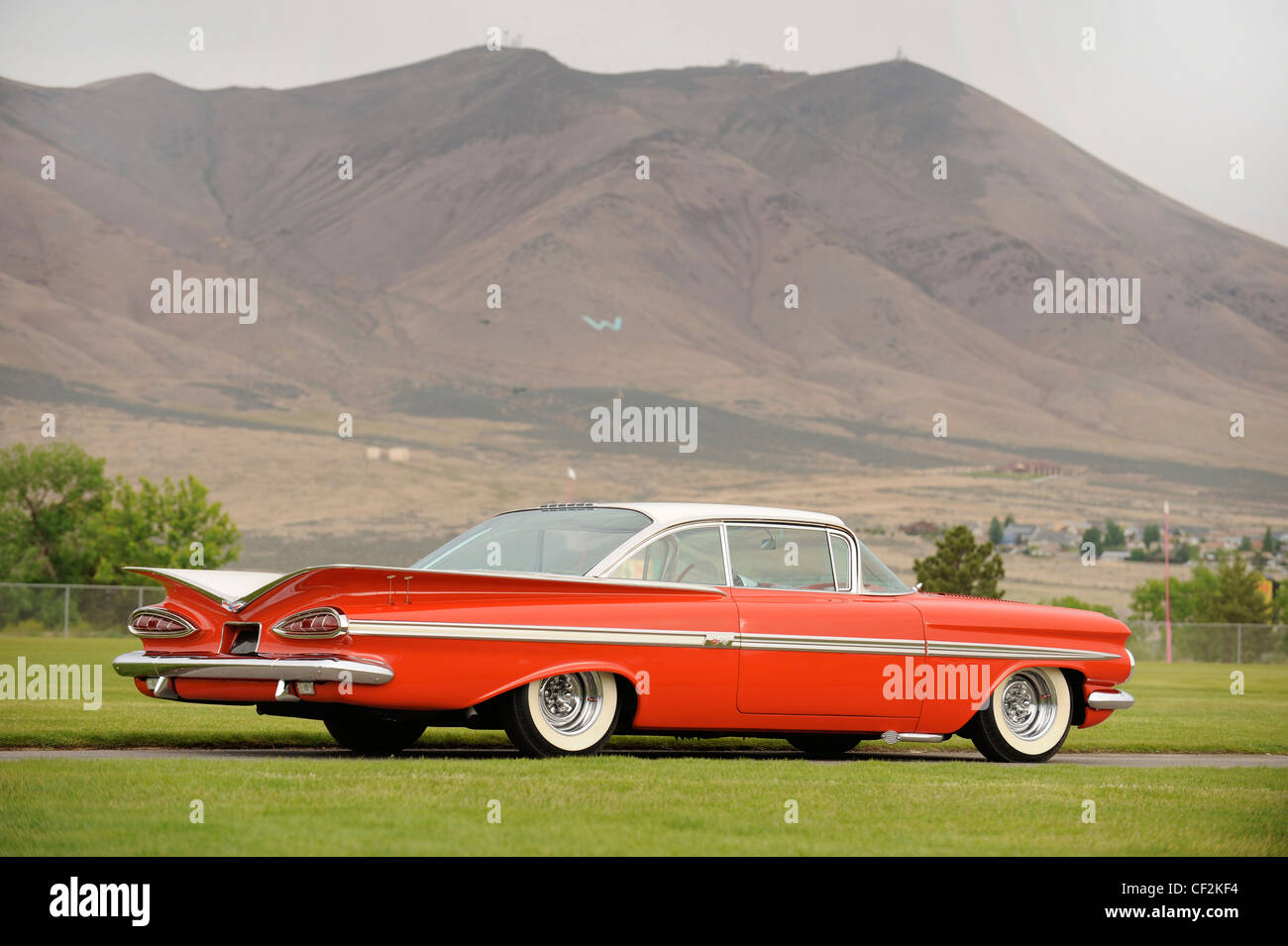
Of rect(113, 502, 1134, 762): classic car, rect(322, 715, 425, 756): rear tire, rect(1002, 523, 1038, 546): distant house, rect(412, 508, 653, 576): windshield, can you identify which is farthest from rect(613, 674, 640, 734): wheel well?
rect(1002, 523, 1038, 546): distant house

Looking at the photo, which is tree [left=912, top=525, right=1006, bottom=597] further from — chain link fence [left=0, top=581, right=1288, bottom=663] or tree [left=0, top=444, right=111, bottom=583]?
tree [left=0, top=444, right=111, bottom=583]

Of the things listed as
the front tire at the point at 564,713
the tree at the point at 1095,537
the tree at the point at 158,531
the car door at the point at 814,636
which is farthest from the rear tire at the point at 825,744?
the tree at the point at 1095,537

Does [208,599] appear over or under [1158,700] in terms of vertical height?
over

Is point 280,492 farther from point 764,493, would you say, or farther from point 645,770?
point 645,770

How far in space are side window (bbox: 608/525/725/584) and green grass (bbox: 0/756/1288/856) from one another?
1181mm

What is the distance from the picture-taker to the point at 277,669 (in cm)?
984

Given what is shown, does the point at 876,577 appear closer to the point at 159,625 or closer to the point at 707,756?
the point at 707,756

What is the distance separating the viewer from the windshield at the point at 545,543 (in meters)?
11.0

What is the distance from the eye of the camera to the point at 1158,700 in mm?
25016

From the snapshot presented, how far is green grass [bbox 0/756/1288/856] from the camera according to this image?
722cm

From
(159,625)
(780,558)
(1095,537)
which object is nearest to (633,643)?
(780,558)

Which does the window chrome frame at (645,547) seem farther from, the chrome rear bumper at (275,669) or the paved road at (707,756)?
the chrome rear bumper at (275,669)

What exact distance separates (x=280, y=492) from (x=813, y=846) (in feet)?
601
